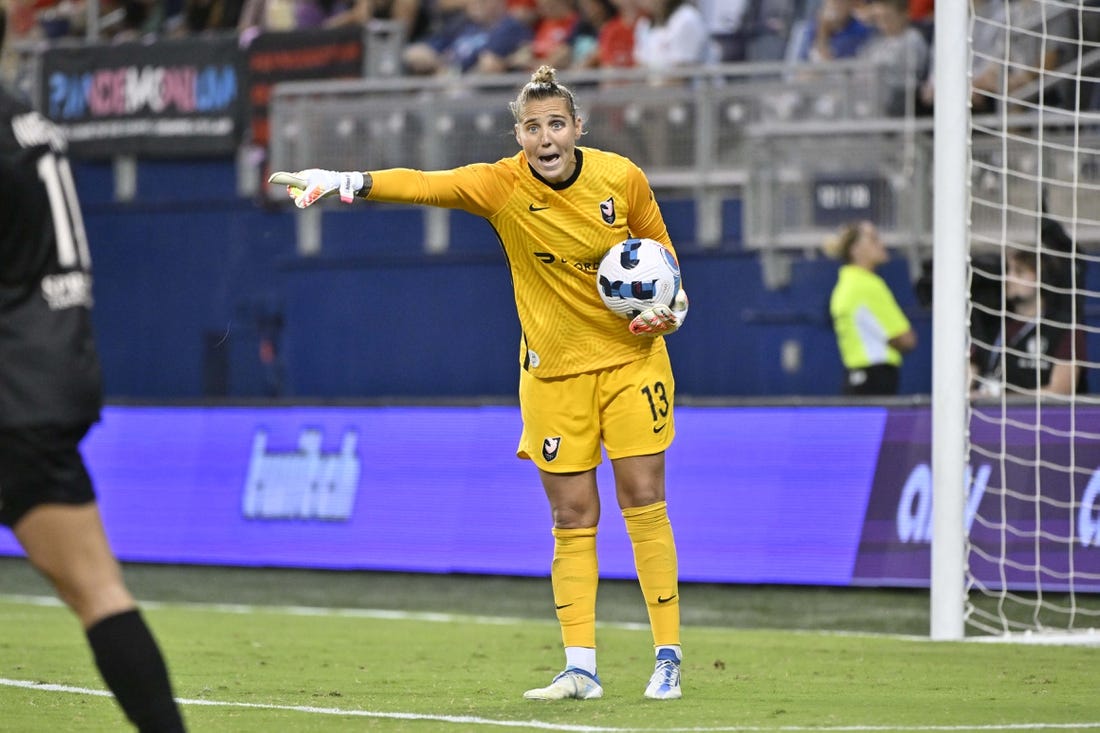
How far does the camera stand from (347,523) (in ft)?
39.2

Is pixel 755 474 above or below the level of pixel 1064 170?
below

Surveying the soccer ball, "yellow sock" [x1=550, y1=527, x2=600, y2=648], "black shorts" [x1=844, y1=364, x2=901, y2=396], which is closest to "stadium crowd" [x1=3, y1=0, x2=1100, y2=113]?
"black shorts" [x1=844, y1=364, x2=901, y2=396]

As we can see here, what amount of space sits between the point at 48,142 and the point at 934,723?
3295 mm

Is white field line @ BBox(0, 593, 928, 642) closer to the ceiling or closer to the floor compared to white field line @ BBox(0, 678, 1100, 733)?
closer to the floor

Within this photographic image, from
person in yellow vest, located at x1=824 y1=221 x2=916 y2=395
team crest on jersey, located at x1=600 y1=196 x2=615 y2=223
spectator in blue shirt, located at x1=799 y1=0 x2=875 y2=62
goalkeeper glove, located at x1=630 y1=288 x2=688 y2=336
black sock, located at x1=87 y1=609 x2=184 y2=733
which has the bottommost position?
person in yellow vest, located at x1=824 y1=221 x2=916 y2=395

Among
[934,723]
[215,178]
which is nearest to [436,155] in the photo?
[215,178]

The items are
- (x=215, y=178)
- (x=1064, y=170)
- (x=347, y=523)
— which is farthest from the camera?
(x=215, y=178)

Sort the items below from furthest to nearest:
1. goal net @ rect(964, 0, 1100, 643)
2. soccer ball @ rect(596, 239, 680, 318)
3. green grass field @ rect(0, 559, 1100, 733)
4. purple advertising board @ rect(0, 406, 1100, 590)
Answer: purple advertising board @ rect(0, 406, 1100, 590)
goal net @ rect(964, 0, 1100, 643)
soccer ball @ rect(596, 239, 680, 318)
green grass field @ rect(0, 559, 1100, 733)

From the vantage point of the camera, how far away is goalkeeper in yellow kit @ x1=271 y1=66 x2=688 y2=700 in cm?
660

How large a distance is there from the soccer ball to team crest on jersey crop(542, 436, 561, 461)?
526 millimetres

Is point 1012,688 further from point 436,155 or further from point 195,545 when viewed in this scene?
point 436,155

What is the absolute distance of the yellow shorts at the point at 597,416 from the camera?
6.67m

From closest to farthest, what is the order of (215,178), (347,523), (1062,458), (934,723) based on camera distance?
(934,723), (1062,458), (347,523), (215,178)

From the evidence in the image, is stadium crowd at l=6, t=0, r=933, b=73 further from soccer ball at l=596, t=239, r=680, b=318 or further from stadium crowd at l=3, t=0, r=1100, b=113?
soccer ball at l=596, t=239, r=680, b=318
